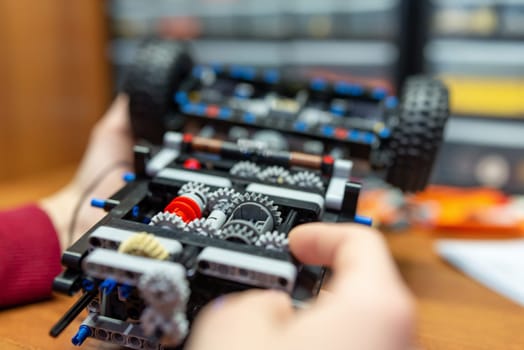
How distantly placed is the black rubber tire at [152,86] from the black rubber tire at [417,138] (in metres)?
0.34

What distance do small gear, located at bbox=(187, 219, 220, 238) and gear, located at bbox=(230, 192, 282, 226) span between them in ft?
0.15

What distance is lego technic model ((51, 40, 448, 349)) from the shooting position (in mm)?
403

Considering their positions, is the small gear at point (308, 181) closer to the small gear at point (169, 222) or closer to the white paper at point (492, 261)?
the small gear at point (169, 222)

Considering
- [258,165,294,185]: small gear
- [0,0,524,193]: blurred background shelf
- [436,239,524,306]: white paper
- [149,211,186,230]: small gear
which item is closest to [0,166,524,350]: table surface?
[436,239,524,306]: white paper

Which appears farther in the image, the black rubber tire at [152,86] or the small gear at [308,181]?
the black rubber tire at [152,86]

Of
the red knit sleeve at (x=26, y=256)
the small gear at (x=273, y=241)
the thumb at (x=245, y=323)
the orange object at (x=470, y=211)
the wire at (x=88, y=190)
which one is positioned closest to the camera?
the thumb at (x=245, y=323)

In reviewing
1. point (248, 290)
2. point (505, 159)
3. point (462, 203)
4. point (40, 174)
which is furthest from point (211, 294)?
point (505, 159)

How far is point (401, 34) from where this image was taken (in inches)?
45.6

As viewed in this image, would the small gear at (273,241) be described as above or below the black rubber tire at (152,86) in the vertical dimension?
below

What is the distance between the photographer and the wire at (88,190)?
682mm

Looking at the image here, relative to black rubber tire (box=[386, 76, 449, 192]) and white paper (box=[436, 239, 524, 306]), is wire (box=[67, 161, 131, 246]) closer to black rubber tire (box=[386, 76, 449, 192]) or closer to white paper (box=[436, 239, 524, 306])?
black rubber tire (box=[386, 76, 449, 192])

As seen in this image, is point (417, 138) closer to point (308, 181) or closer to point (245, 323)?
point (308, 181)

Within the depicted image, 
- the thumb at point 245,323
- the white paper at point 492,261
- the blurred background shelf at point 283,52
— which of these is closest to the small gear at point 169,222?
the thumb at point 245,323

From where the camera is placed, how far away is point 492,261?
783 millimetres
